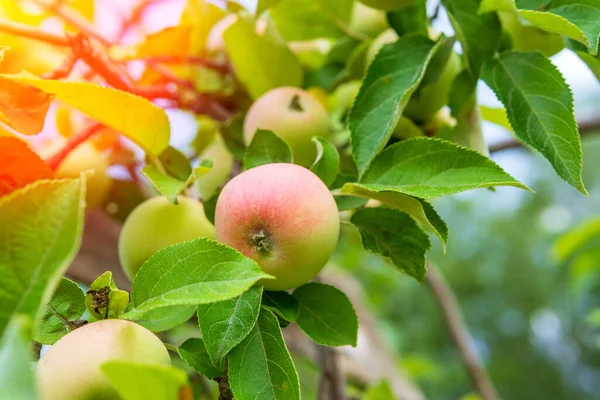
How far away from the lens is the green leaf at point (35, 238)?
0.63 ft

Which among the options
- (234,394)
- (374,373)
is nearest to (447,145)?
(234,394)

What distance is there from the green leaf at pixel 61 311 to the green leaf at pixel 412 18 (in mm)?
281

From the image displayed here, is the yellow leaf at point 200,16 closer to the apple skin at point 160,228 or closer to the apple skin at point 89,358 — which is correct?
the apple skin at point 160,228

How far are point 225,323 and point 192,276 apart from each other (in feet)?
0.11

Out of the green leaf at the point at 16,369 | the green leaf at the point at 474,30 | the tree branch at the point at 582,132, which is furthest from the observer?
the tree branch at the point at 582,132

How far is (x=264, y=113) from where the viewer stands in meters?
0.42

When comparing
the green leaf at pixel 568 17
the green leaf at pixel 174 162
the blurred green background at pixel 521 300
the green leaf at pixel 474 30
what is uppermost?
the green leaf at pixel 568 17

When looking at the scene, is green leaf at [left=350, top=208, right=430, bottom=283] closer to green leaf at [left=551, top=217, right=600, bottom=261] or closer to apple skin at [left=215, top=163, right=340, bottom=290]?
apple skin at [left=215, top=163, right=340, bottom=290]

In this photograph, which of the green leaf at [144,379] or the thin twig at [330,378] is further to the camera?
the thin twig at [330,378]

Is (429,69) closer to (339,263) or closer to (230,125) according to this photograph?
(230,125)

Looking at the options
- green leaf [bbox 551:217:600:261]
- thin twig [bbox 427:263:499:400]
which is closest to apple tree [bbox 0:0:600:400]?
thin twig [bbox 427:263:499:400]

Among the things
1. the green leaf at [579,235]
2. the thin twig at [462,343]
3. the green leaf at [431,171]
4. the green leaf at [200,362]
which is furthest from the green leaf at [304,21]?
the green leaf at [579,235]

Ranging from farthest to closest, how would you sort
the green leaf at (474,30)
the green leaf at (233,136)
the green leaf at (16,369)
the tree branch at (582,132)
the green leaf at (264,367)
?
1. the tree branch at (582,132)
2. the green leaf at (233,136)
3. the green leaf at (474,30)
4. the green leaf at (264,367)
5. the green leaf at (16,369)

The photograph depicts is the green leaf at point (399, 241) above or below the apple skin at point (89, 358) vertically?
below
